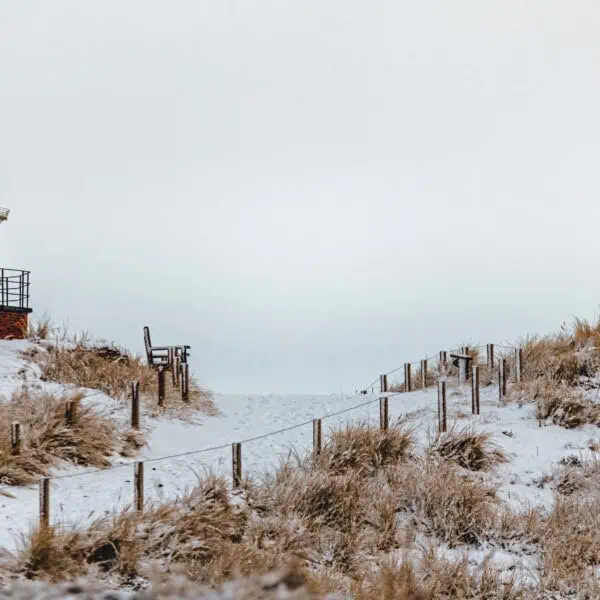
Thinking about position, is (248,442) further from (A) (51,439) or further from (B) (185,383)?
(B) (185,383)

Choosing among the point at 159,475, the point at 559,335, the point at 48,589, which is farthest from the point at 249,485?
the point at 559,335

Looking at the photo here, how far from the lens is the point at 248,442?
14.1 meters

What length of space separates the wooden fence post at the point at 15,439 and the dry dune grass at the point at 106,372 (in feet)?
16.5

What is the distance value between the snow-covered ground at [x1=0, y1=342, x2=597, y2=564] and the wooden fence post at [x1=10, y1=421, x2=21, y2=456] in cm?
72

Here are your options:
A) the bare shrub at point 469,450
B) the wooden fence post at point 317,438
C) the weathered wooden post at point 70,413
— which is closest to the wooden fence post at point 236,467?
the wooden fence post at point 317,438

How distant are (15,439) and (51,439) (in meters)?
0.92

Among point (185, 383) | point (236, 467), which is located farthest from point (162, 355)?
point (236, 467)

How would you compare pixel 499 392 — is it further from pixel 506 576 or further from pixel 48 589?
pixel 48 589

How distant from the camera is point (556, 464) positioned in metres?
12.6

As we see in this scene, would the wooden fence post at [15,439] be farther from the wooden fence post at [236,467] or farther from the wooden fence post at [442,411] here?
the wooden fence post at [442,411]

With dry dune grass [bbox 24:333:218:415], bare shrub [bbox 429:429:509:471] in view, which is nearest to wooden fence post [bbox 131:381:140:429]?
dry dune grass [bbox 24:333:218:415]

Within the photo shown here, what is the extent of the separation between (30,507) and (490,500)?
235 inches

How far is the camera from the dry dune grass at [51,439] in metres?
10.5

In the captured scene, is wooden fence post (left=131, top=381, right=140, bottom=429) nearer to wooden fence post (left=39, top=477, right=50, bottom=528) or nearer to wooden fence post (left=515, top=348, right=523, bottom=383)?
wooden fence post (left=39, top=477, right=50, bottom=528)
